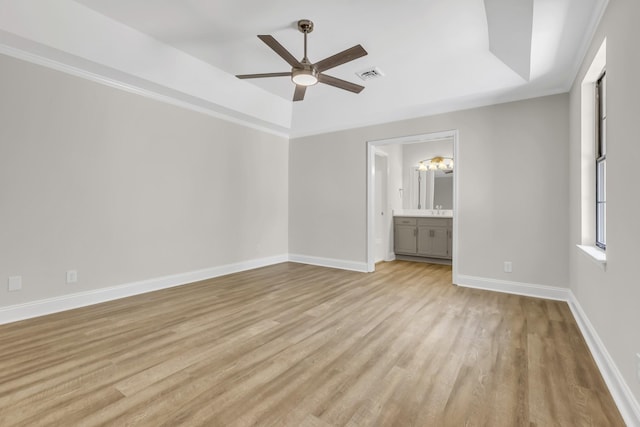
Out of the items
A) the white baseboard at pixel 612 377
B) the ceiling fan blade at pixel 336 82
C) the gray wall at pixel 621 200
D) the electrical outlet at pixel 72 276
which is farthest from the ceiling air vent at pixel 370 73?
the electrical outlet at pixel 72 276

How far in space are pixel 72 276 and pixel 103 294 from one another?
1.26 ft

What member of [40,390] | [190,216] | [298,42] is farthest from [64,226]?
[298,42]

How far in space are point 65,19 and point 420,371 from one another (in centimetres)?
426

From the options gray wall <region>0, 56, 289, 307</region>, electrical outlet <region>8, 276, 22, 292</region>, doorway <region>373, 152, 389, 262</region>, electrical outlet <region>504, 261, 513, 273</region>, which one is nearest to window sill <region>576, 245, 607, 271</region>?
electrical outlet <region>504, 261, 513, 273</region>

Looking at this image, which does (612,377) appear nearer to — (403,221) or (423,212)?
(403,221)

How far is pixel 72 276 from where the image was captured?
3.30m

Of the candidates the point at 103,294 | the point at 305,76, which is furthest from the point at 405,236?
the point at 103,294

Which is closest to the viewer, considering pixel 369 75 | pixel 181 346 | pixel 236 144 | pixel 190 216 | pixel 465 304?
pixel 181 346

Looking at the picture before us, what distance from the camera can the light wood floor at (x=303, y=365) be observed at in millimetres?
1646

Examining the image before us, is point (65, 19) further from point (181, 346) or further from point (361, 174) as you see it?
point (361, 174)

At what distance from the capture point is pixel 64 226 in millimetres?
3250

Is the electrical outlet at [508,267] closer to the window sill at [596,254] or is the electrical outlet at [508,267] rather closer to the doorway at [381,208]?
the window sill at [596,254]

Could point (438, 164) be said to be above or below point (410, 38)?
below

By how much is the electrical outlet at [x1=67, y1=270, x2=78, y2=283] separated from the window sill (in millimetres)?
4827
